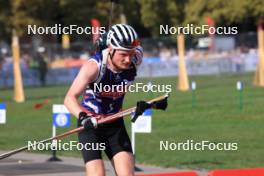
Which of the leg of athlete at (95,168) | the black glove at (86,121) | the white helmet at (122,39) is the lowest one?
the leg of athlete at (95,168)

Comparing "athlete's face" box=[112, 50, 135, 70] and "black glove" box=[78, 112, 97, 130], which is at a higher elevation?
"athlete's face" box=[112, 50, 135, 70]

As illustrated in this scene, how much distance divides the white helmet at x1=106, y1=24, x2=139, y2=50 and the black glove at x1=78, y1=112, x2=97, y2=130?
30.4 inches

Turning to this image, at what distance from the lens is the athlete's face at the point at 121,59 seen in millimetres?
9180

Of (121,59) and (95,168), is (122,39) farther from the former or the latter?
(95,168)

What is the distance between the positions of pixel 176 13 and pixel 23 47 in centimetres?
976

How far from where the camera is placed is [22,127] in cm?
2373

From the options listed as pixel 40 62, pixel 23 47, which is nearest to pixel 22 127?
pixel 40 62

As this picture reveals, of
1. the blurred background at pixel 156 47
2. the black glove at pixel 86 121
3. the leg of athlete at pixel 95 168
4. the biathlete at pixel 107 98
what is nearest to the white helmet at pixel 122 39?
the biathlete at pixel 107 98

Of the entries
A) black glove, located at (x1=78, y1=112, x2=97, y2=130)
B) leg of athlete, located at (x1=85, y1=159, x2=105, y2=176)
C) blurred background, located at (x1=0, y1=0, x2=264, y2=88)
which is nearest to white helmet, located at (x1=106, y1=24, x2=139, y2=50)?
black glove, located at (x1=78, y1=112, x2=97, y2=130)

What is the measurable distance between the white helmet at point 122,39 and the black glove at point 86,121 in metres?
0.77

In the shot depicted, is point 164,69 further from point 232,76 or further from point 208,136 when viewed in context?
point 208,136

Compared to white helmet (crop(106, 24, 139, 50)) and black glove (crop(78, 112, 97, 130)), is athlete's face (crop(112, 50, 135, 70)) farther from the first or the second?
black glove (crop(78, 112, 97, 130))

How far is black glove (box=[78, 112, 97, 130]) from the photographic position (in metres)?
8.89

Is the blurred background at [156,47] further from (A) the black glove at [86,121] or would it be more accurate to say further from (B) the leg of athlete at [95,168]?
(A) the black glove at [86,121]
